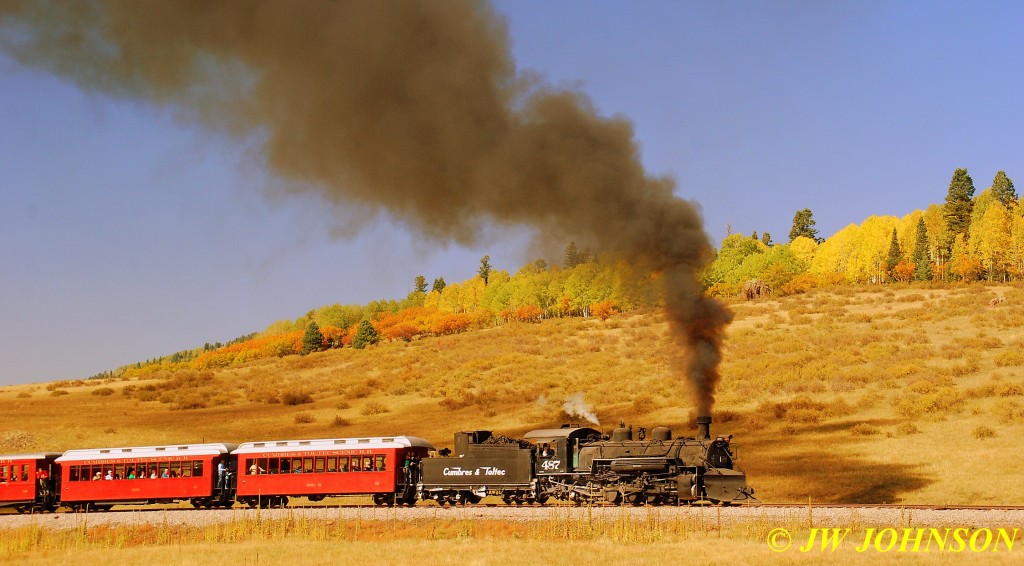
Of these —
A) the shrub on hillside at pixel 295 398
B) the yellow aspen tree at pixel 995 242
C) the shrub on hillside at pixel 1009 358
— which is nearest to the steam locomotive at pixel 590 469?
the shrub on hillside at pixel 1009 358

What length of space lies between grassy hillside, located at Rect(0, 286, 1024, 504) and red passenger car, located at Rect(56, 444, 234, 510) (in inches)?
554

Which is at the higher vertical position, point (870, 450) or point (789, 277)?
point (789, 277)

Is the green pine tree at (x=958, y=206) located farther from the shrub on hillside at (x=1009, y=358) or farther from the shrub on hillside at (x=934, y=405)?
the shrub on hillside at (x=934, y=405)

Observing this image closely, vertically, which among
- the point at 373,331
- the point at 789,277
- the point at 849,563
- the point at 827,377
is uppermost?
the point at 789,277

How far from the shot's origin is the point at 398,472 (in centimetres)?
2880

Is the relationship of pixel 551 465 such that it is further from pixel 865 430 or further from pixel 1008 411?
pixel 1008 411

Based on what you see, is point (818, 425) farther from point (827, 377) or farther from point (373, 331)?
point (373, 331)

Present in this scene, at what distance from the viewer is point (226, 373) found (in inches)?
3504

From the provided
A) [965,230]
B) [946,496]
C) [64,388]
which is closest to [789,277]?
[965,230]

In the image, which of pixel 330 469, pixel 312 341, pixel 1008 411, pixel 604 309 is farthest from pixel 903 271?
pixel 330 469

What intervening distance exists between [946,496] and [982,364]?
25.6m

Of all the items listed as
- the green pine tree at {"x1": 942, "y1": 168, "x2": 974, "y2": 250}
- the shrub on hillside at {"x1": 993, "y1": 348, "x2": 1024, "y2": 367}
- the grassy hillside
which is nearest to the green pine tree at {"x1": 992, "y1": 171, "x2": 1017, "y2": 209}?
the green pine tree at {"x1": 942, "y1": 168, "x2": 974, "y2": 250}

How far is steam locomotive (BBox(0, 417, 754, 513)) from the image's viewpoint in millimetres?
24297

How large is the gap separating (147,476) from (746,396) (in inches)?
1192
